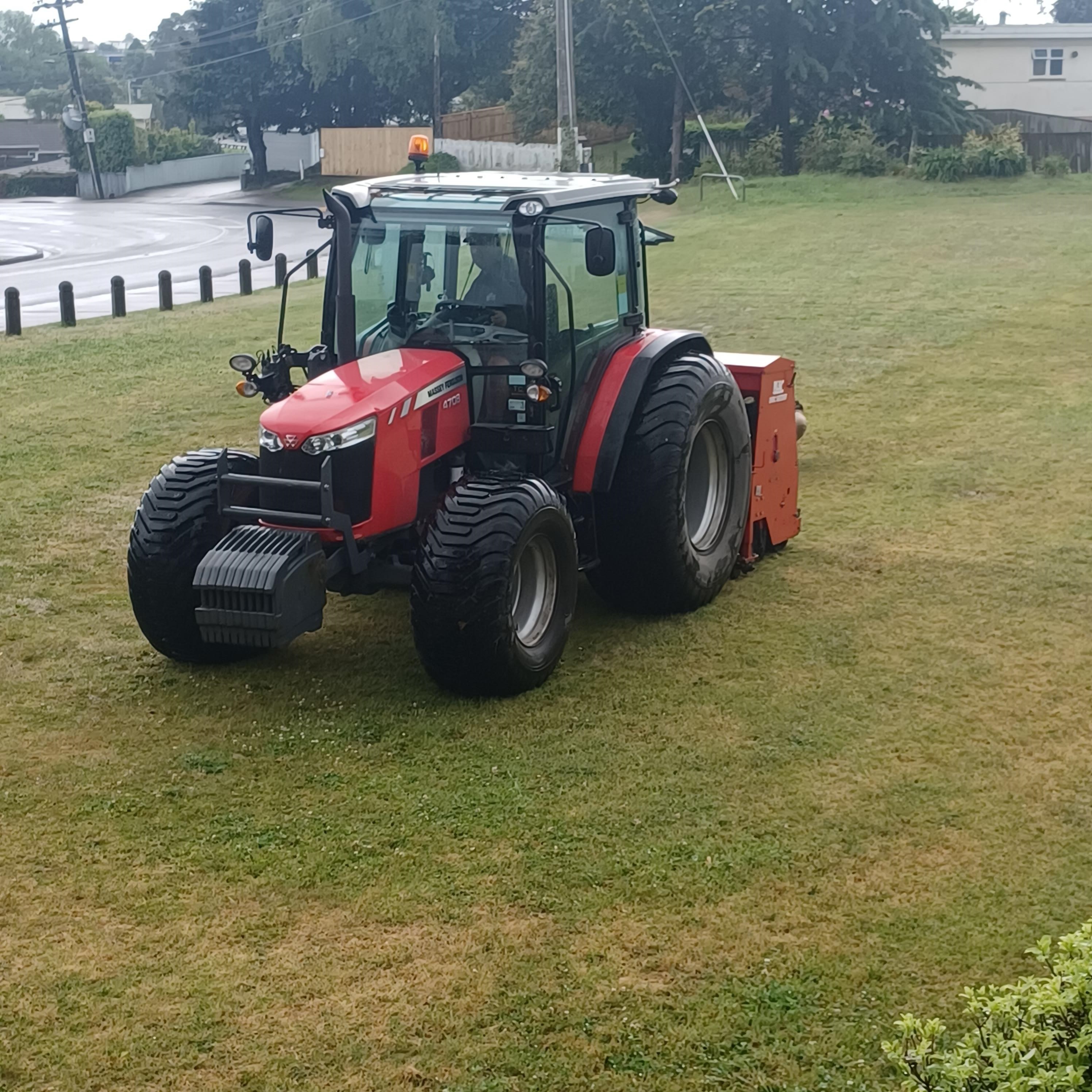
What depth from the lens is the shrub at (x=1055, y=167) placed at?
32.1 metres

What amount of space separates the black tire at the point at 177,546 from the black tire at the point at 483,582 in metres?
1.02

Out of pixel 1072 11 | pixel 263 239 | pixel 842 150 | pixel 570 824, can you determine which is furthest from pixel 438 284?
pixel 1072 11

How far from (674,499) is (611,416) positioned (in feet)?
1.74

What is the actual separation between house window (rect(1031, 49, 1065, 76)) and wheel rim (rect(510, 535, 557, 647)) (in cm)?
Answer: 4758

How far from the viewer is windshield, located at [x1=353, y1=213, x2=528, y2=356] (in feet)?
23.2

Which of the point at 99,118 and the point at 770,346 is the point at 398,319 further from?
the point at 99,118

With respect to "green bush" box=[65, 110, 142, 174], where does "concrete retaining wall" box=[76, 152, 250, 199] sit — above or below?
below

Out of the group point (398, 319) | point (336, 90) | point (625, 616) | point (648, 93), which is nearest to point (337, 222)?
point (398, 319)

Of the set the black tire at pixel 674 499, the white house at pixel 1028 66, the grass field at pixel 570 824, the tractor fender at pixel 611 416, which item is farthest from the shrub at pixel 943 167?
the tractor fender at pixel 611 416

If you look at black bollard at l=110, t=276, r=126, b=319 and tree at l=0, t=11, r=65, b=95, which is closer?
black bollard at l=110, t=276, r=126, b=319

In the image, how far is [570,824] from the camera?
18.2 ft

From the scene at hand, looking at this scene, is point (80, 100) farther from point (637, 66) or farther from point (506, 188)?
point (506, 188)

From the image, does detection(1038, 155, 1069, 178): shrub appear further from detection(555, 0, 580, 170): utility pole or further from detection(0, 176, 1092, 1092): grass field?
detection(0, 176, 1092, 1092): grass field

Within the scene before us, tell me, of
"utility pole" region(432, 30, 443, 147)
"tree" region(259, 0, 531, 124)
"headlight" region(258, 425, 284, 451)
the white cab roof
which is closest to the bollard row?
the white cab roof
